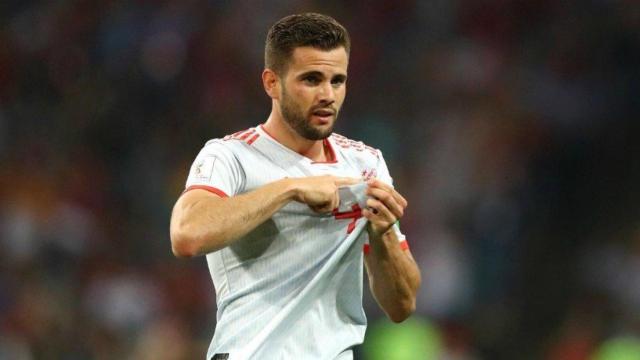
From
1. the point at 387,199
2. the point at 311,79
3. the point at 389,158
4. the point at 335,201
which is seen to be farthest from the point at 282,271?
the point at 389,158

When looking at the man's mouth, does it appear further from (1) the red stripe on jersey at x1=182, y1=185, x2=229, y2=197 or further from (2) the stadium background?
(2) the stadium background

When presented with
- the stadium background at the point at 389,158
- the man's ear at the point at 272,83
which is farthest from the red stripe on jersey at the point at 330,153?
the stadium background at the point at 389,158

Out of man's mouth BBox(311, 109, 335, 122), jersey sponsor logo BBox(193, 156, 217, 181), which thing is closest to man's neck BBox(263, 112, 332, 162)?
man's mouth BBox(311, 109, 335, 122)

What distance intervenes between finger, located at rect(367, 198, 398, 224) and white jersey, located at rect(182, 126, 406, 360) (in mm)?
81

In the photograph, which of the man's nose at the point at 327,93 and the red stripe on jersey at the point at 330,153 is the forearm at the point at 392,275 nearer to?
the red stripe on jersey at the point at 330,153

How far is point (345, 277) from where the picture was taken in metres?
3.87

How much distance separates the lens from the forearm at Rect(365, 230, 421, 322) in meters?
3.88

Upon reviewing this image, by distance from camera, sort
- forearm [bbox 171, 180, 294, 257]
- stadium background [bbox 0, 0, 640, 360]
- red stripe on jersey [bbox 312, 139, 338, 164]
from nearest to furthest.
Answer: forearm [bbox 171, 180, 294, 257]
red stripe on jersey [bbox 312, 139, 338, 164]
stadium background [bbox 0, 0, 640, 360]

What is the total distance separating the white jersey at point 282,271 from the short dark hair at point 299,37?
33 cm

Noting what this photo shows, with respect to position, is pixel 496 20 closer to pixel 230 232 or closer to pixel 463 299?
pixel 463 299

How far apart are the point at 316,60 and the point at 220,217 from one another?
0.74 m

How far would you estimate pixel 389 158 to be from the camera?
28.8 feet

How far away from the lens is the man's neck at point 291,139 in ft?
13.0

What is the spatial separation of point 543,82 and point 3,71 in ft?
15.6
